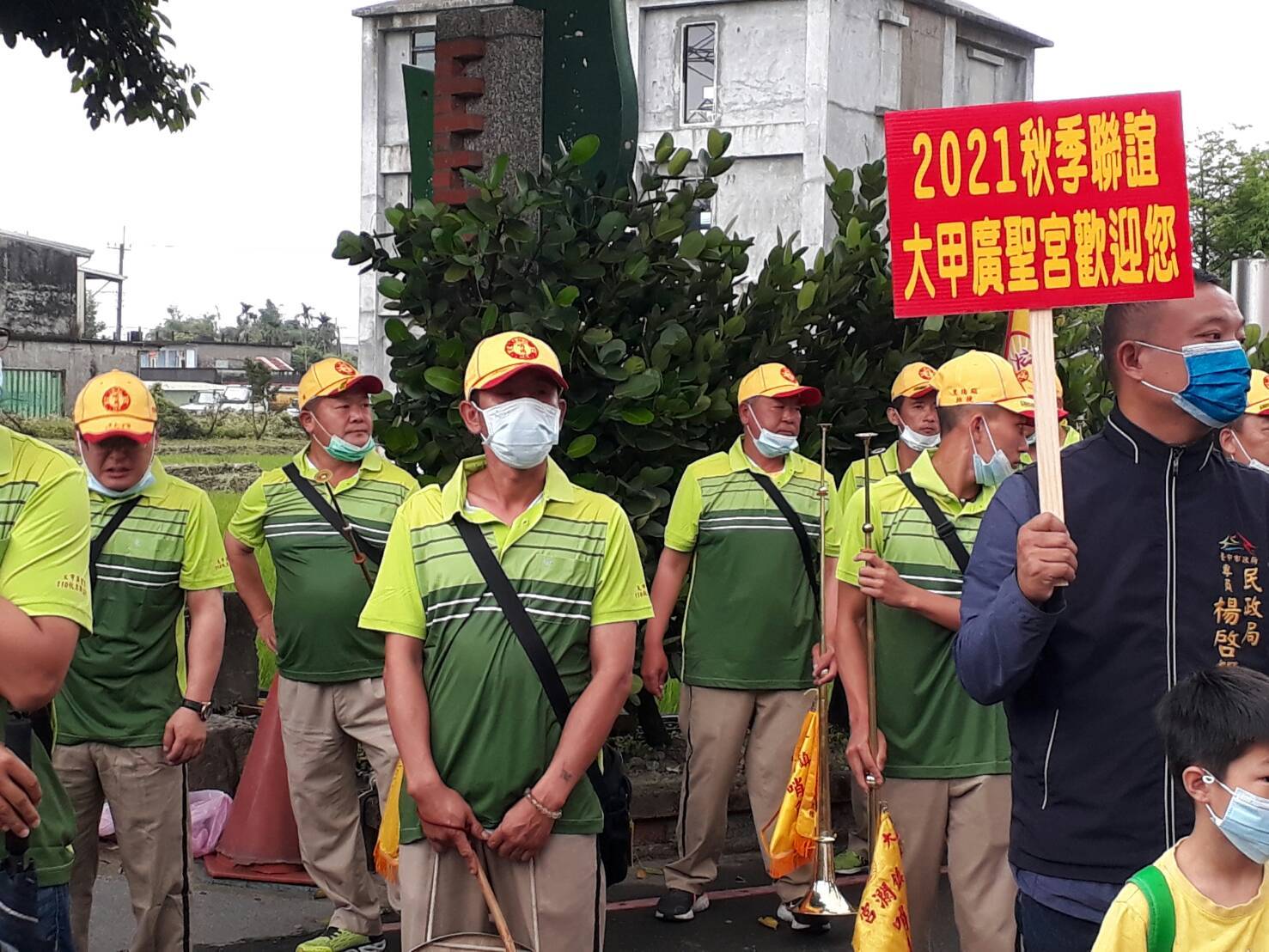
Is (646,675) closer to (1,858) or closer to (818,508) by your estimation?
(818,508)

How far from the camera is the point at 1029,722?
3498 millimetres

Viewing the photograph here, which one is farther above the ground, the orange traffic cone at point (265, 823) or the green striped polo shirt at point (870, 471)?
the green striped polo shirt at point (870, 471)

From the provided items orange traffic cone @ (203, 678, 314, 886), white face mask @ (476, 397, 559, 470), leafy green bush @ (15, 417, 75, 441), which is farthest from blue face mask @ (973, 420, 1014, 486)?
leafy green bush @ (15, 417, 75, 441)

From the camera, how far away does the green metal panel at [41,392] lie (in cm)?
3088

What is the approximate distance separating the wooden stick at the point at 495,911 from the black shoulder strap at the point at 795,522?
292cm

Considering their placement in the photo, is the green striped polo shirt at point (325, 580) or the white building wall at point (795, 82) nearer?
the green striped polo shirt at point (325, 580)

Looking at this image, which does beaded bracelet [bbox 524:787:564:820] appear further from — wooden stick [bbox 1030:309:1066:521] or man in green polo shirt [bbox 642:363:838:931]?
man in green polo shirt [bbox 642:363:838:931]

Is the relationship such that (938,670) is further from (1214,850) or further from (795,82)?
(795,82)

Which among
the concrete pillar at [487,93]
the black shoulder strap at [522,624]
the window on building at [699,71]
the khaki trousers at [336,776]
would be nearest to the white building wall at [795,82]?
the window on building at [699,71]

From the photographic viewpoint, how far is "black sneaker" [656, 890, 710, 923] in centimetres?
708

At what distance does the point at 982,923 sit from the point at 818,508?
7.41 feet

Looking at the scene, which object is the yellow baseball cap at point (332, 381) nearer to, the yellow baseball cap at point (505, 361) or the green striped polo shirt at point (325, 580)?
the green striped polo shirt at point (325, 580)

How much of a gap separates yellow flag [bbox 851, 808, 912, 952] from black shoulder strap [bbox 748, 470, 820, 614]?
2087 millimetres

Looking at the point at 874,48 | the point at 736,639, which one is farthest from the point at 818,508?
the point at 874,48
